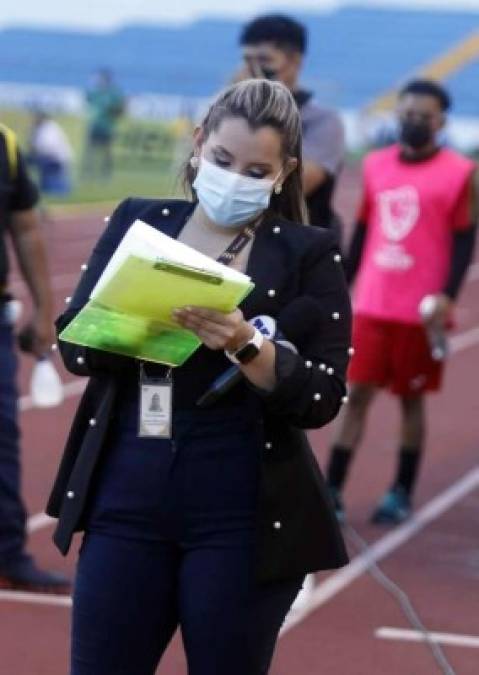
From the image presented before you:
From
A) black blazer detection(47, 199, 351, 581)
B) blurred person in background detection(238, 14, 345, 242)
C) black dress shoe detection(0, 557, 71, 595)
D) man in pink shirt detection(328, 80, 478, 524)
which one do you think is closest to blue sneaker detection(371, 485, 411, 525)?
man in pink shirt detection(328, 80, 478, 524)

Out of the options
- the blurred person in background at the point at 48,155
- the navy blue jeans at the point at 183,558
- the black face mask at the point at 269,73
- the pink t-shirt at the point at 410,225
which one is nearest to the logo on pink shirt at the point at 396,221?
the pink t-shirt at the point at 410,225

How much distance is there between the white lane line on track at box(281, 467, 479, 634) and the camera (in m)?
6.74

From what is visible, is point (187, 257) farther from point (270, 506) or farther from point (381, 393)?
point (381, 393)

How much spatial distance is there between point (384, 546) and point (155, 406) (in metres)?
4.25

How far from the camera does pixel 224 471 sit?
12.1 ft

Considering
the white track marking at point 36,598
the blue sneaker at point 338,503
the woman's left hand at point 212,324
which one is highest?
the woman's left hand at point 212,324

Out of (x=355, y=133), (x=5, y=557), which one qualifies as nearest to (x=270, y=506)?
(x=5, y=557)

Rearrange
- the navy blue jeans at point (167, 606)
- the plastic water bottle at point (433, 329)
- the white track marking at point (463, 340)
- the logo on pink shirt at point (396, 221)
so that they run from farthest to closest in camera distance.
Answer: the white track marking at point (463, 340) < the logo on pink shirt at point (396, 221) < the plastic water bottle at point (433, 329) < the navy blue jeans at point (167, 606)

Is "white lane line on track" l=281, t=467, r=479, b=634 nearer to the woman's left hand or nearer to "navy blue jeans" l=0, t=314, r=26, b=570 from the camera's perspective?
"navy blue jeans" l=0, t=314, r=26, b=570

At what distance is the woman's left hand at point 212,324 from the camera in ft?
11.0

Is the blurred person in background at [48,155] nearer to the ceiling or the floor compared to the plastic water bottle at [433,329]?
nearer to the floor

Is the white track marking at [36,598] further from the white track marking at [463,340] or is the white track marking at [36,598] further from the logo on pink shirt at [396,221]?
the white track marking at [463,340]

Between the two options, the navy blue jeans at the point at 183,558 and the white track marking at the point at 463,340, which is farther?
the white track marking at the point at 463,340

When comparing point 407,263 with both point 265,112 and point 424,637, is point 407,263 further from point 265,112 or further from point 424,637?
point 265,112
